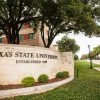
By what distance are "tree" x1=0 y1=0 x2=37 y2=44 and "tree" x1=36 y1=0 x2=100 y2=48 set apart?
1537 millimetres

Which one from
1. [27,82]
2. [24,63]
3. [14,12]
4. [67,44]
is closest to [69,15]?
[14,12]

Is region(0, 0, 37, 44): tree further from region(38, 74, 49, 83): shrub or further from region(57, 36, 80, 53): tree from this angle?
region(57, 36, 80, 53): tree

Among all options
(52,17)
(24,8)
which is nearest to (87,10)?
(52,17)

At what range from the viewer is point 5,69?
23250mm

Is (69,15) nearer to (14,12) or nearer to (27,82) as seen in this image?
(14,12)

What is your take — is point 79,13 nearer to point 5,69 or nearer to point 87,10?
point 87,10

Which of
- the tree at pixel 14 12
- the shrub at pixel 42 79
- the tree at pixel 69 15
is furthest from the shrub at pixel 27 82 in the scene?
the tree at pixel 14 12

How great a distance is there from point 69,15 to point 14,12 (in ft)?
22.7

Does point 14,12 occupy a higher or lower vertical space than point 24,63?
higher

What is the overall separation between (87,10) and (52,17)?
18.1ft

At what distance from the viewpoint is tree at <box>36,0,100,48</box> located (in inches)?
1145

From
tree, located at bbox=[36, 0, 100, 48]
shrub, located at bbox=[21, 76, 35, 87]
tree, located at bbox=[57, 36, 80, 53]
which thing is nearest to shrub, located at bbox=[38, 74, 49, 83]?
shrub, located at bbox=[21, 76, 35, 87]

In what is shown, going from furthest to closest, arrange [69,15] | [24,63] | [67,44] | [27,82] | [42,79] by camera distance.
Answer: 1. [67,44]
2. [69,15]
3. [42,79]
4. [24,63]
5. [27,82]

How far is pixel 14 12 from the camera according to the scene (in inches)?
1250
